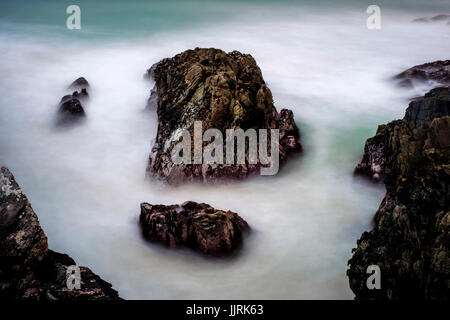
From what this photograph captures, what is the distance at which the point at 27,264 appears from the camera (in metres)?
6.26

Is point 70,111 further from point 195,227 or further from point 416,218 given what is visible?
point 416,218

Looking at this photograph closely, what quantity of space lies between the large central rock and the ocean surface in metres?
0.36

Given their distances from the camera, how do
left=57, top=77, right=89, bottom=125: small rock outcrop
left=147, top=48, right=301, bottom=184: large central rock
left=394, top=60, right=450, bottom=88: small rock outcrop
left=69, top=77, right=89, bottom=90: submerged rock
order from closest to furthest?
left=147, top=48, right=301, bottom=184: large central rock → left=57, top=77, right=89, bottom=125: small rock outcrop → left=394, top=60, right=450, bottom=88: small rock outcrop → left=69, top=77, right=89, bottom=90: submerged rock

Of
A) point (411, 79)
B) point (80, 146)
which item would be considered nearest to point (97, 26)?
point (80, 146)

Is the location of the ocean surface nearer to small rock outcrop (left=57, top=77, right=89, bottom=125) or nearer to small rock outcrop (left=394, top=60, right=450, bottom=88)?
small rock outcrop (left=57, top=77, right=89, bottom=125)

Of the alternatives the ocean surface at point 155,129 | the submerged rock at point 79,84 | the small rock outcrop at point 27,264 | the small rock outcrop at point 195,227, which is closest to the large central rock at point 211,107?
the ocean surface at point 155,129

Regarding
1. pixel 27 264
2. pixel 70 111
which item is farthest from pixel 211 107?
pixel 70 111

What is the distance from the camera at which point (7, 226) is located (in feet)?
20.7

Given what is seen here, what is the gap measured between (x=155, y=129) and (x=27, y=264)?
6930mm

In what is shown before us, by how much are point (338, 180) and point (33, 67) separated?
11.8 metres

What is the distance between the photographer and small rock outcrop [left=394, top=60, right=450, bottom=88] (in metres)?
14.4

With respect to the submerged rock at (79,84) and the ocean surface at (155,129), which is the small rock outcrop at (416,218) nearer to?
the ocean surface at (155,129)

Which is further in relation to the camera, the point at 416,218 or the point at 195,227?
the point at 195,227

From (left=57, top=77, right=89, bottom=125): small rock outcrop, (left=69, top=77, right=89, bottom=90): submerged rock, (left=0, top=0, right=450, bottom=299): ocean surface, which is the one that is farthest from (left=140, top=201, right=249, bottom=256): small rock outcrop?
(left=69, top=77, right=89, bottom=90): submerged rock
